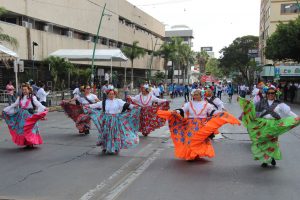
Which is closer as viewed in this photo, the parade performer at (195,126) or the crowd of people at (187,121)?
the crowd of people at (187,121)

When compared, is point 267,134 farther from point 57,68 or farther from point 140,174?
point 57,68

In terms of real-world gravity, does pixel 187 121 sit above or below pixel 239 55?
below

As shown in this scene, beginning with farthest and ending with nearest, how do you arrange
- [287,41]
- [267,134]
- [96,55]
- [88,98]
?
1. [287,41]
2. [96,55]
3. [88,98]
4. [267,134]

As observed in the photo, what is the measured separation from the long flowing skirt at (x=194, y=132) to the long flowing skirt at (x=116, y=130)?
41.7 inches

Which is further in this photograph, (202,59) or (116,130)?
(202,59)

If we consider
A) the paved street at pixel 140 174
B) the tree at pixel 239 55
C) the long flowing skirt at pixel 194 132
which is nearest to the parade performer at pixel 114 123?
the paved street at pixel 140 174

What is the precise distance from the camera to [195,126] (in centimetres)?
821

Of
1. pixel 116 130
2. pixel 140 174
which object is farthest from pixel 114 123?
pixel 140 174

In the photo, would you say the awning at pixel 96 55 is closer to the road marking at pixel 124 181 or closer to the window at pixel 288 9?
the road marking at pixel 124 181

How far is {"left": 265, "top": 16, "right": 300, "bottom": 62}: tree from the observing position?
33562 millimetres

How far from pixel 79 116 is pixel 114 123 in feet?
12.7

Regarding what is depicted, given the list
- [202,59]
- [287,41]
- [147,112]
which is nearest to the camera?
[147,112]

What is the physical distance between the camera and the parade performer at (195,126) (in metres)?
7.96

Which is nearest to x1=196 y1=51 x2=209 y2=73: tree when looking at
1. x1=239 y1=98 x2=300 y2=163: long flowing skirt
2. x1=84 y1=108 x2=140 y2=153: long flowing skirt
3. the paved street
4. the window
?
the window
